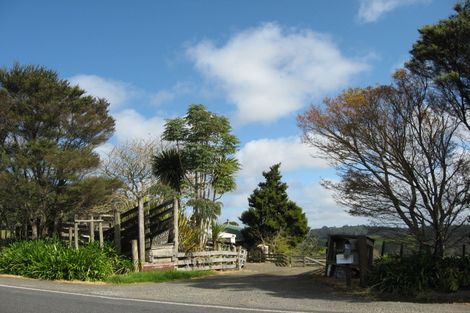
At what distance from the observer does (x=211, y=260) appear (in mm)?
23953

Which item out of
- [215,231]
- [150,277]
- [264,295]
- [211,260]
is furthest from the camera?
[215,231]

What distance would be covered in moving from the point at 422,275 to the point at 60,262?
39.4 feet

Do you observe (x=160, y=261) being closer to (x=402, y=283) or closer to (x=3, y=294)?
(x=3, y=294)

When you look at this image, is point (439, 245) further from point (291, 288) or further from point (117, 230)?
point (117, 230)

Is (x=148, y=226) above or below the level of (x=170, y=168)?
below

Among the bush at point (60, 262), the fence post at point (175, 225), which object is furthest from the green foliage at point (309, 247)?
the bush at point (60, 262)

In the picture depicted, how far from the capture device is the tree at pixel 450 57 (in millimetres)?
13578

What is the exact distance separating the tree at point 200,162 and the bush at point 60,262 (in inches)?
268

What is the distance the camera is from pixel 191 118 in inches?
1124

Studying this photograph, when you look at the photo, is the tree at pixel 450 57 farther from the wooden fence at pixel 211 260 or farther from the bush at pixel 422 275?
the wooden fence at pixel 211 260

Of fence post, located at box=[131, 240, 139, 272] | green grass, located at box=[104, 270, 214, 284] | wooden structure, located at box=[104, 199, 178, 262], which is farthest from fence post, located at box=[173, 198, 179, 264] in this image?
fence post, located at box=[131, 240, 139, 272]

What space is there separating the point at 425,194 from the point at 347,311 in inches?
218

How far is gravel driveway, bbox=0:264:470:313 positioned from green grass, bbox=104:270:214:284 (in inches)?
36.2

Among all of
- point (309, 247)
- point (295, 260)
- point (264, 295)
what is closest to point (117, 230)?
point (264, 295)
